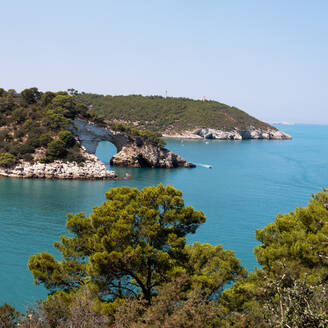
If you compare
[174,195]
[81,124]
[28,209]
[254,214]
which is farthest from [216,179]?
[174,195]

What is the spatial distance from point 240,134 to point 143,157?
94168 mm

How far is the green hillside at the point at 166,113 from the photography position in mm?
148625

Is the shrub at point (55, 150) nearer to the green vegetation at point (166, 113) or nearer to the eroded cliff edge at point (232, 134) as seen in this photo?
the green vegetation at point (166, 113)

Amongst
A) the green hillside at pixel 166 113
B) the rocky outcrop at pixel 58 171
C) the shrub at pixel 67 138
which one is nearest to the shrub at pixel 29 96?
the shrub at pixel 67 138

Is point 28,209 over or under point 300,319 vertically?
under

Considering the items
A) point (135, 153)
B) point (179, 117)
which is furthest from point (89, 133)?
point (179, 117)

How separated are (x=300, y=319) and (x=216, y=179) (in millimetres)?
56627

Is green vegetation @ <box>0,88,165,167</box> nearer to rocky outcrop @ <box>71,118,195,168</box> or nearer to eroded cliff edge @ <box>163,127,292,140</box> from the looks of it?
rocky outcrop @ <box>71,118,195,168</box>

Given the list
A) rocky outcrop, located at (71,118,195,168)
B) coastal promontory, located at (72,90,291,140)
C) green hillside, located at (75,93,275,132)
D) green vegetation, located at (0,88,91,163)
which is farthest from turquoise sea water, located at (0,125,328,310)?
green hillside, located at (75,93,275,132)

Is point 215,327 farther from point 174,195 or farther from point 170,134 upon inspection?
point 170,134

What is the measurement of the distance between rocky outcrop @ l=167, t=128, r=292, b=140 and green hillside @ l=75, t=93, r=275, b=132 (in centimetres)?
297

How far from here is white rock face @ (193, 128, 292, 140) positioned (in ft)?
494

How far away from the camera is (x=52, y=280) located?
15922 mm

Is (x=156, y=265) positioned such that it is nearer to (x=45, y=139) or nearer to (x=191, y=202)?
(x=191, y=202)
